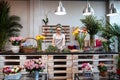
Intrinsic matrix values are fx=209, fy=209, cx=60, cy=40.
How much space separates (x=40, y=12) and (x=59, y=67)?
15.8ft

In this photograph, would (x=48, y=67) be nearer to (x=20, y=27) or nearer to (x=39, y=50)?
(x=39, y=50)

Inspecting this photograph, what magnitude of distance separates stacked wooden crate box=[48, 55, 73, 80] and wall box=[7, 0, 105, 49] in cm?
449

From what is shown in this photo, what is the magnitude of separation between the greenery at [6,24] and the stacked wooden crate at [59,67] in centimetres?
421

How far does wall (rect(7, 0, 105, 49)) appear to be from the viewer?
884 cm

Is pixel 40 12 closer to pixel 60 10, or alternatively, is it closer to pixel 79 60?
pixel 60 10

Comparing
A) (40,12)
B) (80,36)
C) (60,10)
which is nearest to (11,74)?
(80,36)

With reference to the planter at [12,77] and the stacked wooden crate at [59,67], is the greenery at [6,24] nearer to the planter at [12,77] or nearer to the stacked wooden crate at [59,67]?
the stacked wooden crate at [59,67]

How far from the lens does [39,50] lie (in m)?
4.77

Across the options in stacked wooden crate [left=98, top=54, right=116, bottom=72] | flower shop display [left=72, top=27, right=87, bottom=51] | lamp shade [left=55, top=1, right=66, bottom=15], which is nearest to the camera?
stacked wooden crate [left=98, top=54, right=116, bottom=72]

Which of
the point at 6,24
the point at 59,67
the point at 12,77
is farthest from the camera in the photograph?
the point at 6,24

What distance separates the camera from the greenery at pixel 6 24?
8.18 m

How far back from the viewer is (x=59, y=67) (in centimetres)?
449

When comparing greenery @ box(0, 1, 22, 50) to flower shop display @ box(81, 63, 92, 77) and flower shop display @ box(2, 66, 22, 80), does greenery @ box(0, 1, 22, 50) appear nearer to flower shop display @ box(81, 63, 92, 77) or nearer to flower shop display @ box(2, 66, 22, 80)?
flower shop display @ box(2, 66, 22, 80)

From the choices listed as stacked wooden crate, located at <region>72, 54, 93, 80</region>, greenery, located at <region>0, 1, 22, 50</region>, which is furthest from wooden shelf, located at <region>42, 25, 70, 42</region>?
stacked wooden crate, located at <region>72, 54, 93, 80</region>
